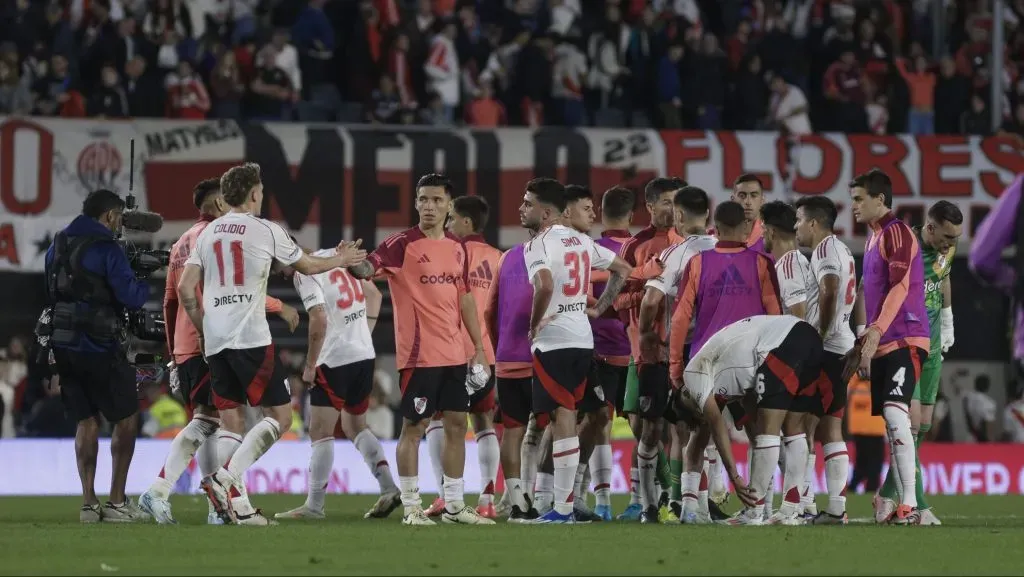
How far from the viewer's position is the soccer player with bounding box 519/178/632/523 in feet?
39.2

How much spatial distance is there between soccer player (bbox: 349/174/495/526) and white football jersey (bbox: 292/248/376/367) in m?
1.26

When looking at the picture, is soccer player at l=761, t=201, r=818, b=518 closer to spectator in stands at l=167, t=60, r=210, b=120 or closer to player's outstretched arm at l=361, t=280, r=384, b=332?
player's outstretched arm at l=361, t=280, r=384, b=332

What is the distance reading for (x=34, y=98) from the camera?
2212 centimetres

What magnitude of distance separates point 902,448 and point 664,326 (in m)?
2.00

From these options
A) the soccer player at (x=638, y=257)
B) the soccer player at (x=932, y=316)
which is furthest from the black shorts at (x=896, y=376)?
the soccer player at (x=638, y=257)


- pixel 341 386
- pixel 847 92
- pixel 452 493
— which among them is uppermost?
pixel 847 92

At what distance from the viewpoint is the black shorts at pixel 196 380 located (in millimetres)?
12234

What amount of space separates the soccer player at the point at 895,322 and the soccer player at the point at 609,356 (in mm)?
1996

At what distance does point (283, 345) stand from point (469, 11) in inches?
220

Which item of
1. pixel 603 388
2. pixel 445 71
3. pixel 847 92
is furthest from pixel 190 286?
pixel 847 92

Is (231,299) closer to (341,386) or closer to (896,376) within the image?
(341,386)

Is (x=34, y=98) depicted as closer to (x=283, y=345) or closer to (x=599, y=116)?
(x=283, y=345)

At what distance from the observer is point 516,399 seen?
41.7 feet

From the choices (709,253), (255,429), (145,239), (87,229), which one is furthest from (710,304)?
(145,239)
